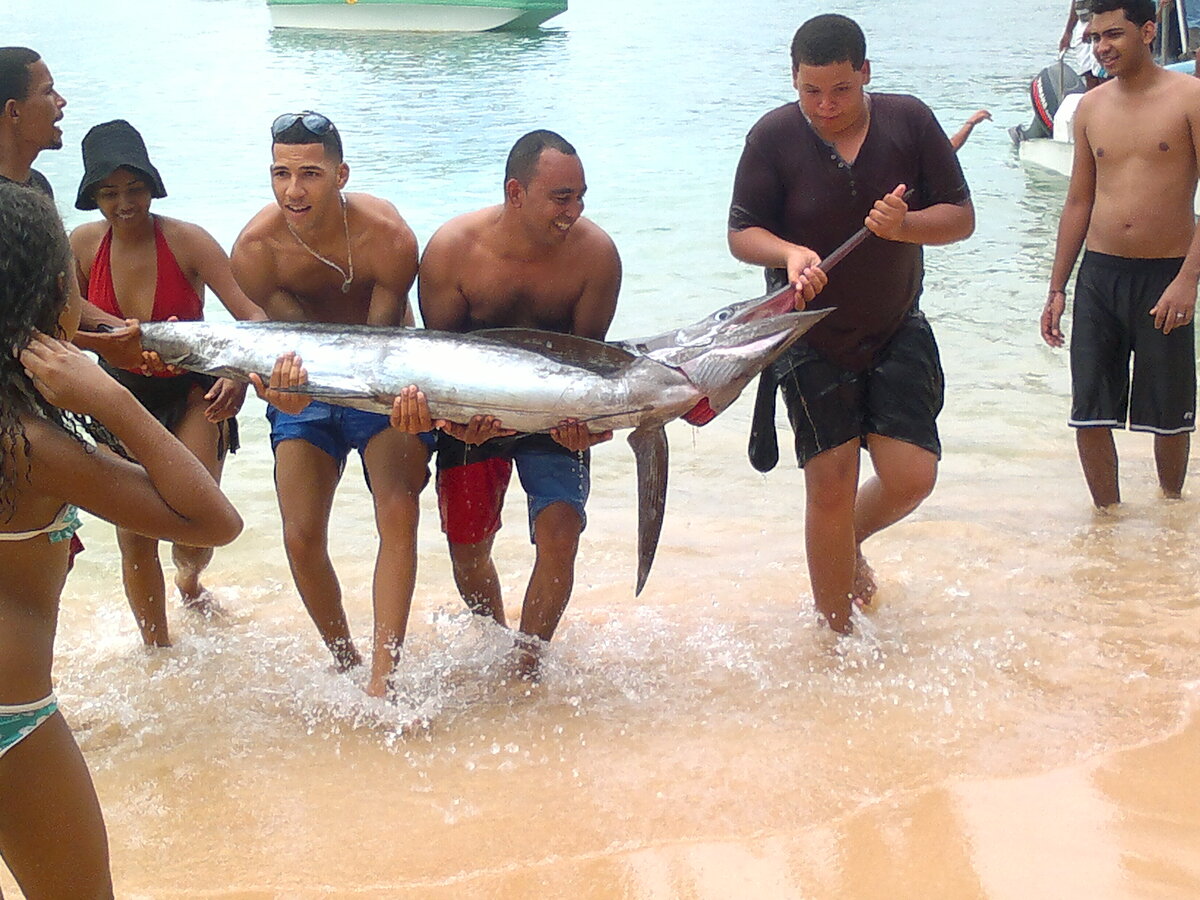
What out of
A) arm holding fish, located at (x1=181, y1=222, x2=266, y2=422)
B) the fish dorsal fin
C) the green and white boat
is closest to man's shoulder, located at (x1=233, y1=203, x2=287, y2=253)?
arm holding fish, located at (x1=181, y1=222, x2=266, y2=422)

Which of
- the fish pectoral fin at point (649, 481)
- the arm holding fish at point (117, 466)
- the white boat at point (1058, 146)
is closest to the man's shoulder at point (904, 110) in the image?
the fish pectoral fin at point (649, 481)

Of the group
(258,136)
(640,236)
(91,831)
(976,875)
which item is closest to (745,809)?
(976,875)

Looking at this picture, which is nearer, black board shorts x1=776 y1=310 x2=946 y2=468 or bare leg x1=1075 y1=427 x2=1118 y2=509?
black board shorts x1=776 y1=310 x2=946 y2=468

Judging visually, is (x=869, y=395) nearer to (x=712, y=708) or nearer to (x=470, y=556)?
(x=712, y=708)

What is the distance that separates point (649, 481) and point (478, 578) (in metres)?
0.96

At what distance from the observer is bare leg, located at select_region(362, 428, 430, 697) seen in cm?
425

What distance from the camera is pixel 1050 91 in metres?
14.6

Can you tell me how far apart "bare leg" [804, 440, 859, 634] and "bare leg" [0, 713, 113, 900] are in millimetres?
2581

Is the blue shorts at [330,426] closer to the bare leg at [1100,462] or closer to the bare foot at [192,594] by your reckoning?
the bare foot at [192,594]

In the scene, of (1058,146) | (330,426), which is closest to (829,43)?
(330,426)

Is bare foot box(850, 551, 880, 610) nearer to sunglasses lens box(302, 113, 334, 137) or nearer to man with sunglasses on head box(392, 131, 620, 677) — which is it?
man with sunglasses on head box(392, 131, 620, 677)

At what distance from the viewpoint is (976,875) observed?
327cm

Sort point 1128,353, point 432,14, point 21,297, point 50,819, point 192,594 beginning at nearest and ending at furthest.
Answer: point 21,297 → point 50,819 → point 192,594 → point 1128,353 → point 432,14

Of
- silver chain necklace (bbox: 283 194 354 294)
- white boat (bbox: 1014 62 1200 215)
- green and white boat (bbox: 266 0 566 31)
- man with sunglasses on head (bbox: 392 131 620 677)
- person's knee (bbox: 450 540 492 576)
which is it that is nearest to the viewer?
man with sunglasses on head (bbox: 392 131 620 677)
